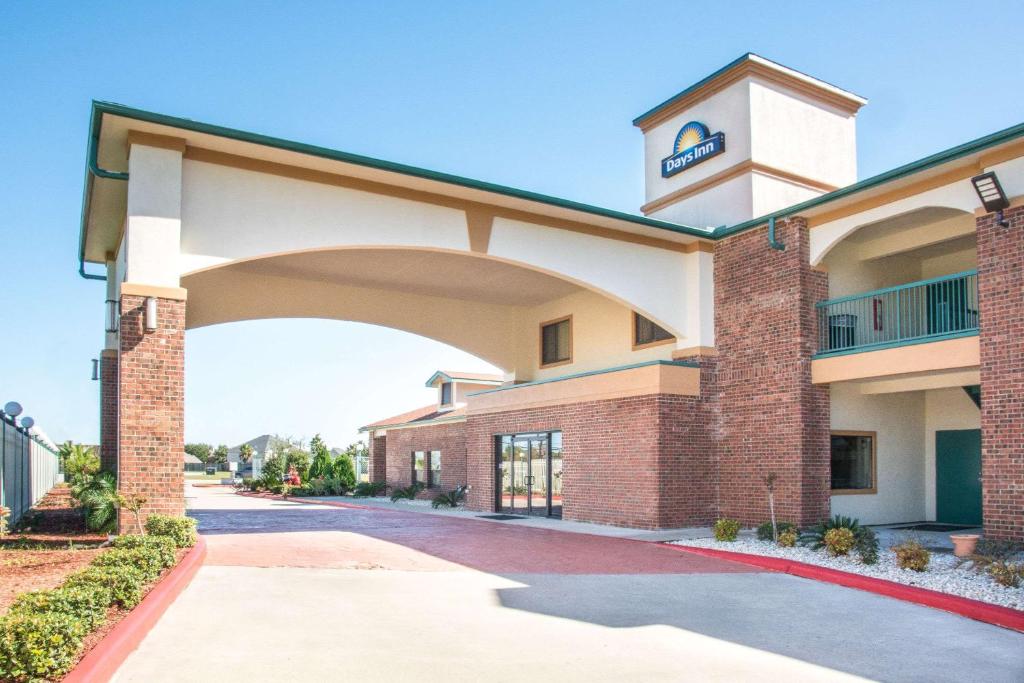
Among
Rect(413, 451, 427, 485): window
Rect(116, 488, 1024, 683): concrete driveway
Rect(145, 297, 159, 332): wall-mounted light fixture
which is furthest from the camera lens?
Rect(413, 451, 427, 485): window

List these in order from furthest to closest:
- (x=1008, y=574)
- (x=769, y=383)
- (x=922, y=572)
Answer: (x=769, y=383)
(x=922, y=572)
(x=1008, y=574)

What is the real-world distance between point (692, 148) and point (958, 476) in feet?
32.8

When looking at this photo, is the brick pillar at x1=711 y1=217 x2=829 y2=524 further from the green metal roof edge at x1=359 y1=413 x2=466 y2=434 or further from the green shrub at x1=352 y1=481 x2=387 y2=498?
the green shrub at x1=352 y1=481 x2=387 y2=498

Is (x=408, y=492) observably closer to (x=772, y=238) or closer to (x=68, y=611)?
(x=772, y=238)

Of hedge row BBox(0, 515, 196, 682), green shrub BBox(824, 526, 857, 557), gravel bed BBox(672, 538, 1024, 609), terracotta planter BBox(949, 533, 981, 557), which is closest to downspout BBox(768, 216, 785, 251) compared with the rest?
gravel bed BBox(672, 538, 1024, 609)

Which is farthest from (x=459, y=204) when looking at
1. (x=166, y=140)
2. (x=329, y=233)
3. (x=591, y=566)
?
(x=591, y=566)

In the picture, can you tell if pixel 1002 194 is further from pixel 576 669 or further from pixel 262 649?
pixel 262 649

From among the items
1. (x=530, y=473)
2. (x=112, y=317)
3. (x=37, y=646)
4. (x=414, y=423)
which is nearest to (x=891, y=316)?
(x=530, y=473)

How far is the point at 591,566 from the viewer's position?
1232 cm

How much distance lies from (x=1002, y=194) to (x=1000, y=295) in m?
1.53

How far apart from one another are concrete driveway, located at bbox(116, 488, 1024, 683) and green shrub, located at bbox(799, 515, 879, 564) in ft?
3.97

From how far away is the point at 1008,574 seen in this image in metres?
9.97

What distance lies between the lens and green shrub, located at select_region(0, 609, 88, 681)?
5352 mm

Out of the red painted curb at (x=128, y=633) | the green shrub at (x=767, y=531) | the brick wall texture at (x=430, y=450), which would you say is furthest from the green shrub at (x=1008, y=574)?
the brick wall texture at (x=430, y=450)
